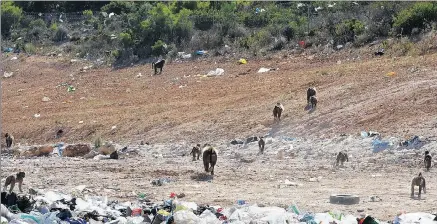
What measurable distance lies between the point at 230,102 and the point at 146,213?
532 inches

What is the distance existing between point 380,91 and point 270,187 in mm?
8188

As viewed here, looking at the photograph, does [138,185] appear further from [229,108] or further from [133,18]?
[133,18]

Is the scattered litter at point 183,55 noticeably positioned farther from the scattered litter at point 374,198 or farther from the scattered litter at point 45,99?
the scattered litter at point 374,198

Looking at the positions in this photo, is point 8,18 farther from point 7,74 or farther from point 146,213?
point 146,213

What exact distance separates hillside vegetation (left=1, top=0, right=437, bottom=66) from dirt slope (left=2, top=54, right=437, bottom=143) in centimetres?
166

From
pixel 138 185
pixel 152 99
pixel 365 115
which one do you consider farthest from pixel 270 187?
pixel 152 99

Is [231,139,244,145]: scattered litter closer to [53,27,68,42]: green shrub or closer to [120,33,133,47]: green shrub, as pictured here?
[120,33,133,47]: green shrub

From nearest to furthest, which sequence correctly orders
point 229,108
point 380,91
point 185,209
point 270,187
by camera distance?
point 185,209 < point 270,187 < point 380,91 < point 229,108

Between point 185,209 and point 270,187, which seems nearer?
point 185,209

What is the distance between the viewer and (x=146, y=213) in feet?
51.4

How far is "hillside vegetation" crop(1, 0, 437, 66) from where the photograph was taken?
3372 cm


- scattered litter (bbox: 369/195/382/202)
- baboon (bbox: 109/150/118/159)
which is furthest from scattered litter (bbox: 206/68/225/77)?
scattered litter (bbox: 369/195/382/202)

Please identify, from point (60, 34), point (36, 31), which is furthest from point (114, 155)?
point (36, 31)

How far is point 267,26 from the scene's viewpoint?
38.8 m
